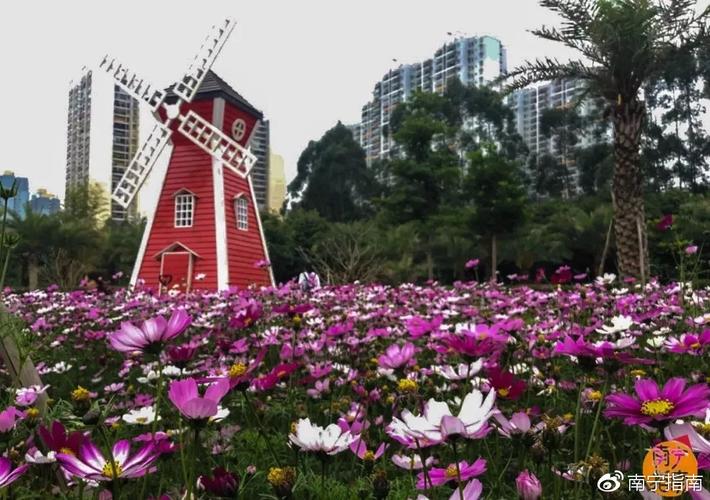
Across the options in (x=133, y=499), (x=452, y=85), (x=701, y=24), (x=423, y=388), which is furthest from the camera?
(x=452, y=85)

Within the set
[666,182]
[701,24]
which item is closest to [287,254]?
[701,24]

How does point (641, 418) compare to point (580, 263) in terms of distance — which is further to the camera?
point (580, 263)

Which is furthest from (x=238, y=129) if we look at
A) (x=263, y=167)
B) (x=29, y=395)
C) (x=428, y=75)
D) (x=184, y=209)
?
(x=428, y=75)

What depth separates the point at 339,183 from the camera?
4106 cm

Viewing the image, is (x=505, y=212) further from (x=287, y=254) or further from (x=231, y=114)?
(x=231, y=114)

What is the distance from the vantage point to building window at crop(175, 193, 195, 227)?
14125 mm

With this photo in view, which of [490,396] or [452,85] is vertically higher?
[452,85]

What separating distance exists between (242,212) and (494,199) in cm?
1073

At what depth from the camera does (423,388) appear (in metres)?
2.29

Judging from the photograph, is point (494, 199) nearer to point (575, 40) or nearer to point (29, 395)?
point (575, 40)

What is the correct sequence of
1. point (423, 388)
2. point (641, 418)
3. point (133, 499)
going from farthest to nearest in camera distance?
point (423, 388) → point (133, 499) → point (641, 418)

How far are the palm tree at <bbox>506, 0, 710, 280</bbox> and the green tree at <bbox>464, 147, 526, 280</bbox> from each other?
43.7ft

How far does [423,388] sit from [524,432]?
1.11 meters
